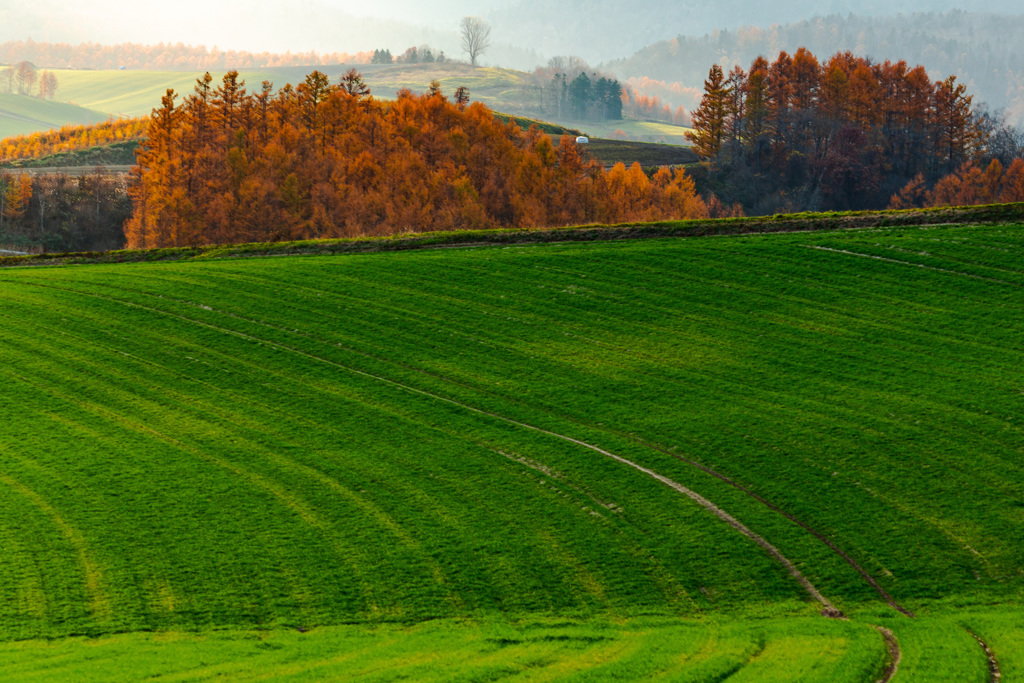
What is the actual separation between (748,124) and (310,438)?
4410 inches

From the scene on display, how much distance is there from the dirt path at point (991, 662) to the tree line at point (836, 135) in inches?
3995

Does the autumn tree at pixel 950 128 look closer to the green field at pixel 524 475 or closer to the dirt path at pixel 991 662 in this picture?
the green field at pixel 524 475

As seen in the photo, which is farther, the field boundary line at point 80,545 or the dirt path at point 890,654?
the field boundary line at point 80,545

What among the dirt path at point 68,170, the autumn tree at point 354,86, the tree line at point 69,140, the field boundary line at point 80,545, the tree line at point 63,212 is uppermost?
the autumn tree at point 354,86

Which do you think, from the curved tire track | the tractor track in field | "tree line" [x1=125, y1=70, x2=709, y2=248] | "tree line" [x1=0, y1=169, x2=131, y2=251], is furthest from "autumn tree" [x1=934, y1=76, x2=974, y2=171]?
the tractor track in field

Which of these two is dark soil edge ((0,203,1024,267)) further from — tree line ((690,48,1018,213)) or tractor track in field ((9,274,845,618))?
tree line ((690,48,1018,213))

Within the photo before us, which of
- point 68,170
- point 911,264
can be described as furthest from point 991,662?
point 68,170

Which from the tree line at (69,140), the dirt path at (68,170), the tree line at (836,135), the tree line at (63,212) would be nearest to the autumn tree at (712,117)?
the tree line at (836,135)

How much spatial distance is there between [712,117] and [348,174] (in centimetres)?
6368

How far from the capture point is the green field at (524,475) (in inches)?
574

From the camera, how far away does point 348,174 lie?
74.8m

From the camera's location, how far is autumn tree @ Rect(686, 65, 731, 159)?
11644 centimetres

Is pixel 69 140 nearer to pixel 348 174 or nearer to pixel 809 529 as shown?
pixel 348 174

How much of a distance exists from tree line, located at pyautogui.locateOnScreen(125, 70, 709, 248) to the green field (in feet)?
115
